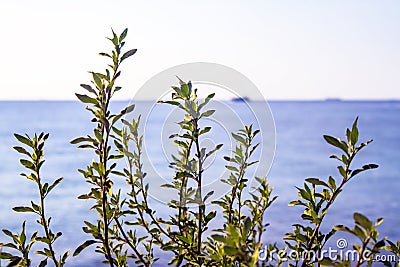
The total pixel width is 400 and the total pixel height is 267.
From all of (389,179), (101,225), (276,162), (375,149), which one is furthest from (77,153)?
(101,225)

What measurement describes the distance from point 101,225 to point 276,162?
812 centimetres

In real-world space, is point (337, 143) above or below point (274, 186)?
above

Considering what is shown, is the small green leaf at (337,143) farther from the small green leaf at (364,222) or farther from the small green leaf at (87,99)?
the small green leaf at (87,99)

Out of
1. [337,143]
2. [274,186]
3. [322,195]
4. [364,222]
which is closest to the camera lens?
[364,222]

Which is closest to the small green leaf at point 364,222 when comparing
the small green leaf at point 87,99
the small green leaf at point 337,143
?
the small green leaf at point 337,143

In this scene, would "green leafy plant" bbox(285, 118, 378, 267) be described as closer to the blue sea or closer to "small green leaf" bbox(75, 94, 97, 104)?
the blue sea

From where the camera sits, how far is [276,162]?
9180mm

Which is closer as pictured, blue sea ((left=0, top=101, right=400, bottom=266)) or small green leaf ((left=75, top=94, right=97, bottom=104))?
small green leaf ((left=75, top=94, right=97, bottom=104))

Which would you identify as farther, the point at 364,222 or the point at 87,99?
the point at 87,99

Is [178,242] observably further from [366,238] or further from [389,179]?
[389,179]

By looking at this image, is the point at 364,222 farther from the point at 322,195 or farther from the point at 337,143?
the point at 322,195

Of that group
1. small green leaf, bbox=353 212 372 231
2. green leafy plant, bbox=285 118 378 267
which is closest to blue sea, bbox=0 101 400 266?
green leafy plant, bbox=285 118 378 267

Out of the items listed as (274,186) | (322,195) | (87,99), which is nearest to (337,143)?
(322,195)

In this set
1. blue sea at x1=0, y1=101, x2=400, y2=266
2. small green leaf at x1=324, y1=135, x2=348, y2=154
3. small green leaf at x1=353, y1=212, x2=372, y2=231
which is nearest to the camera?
small green leaf at x1=353, y1=212, x2=372, y2=231
